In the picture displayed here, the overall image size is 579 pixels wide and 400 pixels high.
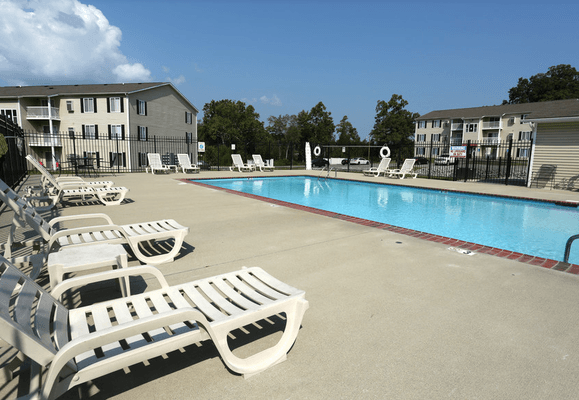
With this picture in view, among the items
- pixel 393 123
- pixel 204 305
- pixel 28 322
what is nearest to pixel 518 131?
pixel 393 123

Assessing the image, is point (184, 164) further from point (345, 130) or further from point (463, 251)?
point (345, 130)

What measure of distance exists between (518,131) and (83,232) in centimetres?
5468

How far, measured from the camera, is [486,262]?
406 cm

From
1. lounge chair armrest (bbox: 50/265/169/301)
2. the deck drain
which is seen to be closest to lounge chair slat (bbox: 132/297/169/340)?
lounge chair armrest (bbox: 50/265/169/301)

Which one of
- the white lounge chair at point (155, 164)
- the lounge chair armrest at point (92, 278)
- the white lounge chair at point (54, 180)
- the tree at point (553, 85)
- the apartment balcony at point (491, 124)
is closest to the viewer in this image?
the lounge chair armrest at point (92, 278)

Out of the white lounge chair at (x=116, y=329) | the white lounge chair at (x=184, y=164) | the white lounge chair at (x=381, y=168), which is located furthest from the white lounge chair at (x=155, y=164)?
the white lounge chair at (x=116, y=329)

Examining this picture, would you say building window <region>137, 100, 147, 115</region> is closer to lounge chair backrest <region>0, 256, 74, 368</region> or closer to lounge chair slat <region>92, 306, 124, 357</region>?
lounge chair backrest <region>0, 256, 74, 368</region>

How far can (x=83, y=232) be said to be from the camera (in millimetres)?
3582

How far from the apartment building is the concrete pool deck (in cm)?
2689

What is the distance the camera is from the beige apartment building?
13.4 m

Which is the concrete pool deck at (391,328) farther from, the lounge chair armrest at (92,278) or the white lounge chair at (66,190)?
the white lounge chair at (66,190)

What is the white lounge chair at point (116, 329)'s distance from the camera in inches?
55.5

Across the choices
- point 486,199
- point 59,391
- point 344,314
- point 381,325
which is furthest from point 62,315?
point 486,199

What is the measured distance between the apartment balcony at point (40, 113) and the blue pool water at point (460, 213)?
23.7m
